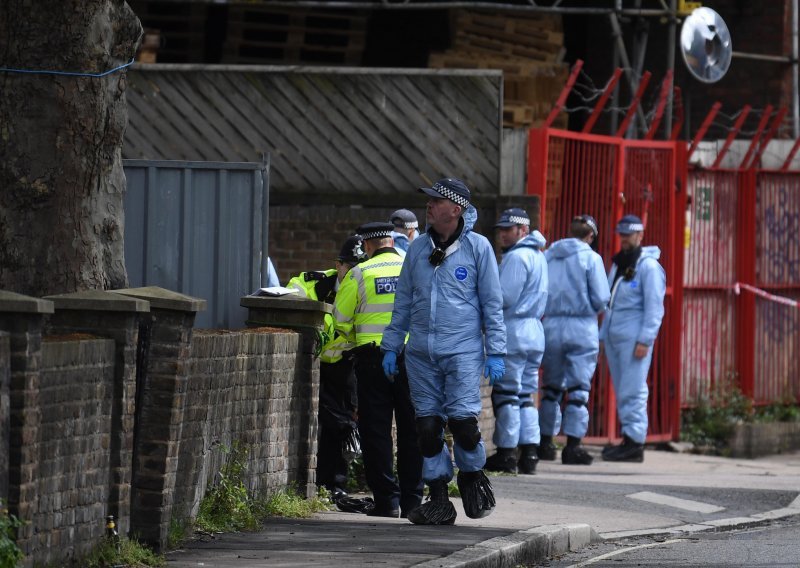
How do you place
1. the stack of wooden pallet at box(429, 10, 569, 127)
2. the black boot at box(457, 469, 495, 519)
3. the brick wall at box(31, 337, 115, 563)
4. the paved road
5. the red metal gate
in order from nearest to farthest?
the brick wall at box(31, 337, 115, 563) → the paved road → the black boot at box(457, 469, 495, 519) → the red metal gate → the stack of wooden pallet at box(429, 10, 569, 127)

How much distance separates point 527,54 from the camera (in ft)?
62.7

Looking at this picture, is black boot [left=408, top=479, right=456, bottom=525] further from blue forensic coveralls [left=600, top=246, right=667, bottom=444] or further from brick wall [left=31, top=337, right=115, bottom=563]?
blue forensic coveralls [left=600, top=246, right=667, bottom=444]

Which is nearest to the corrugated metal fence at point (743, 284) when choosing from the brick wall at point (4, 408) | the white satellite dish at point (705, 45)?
the white satellite dish at point (705, 45)

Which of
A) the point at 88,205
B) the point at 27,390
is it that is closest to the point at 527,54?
the point at 88,205

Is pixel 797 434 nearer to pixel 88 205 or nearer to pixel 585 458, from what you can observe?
pixel 585 458

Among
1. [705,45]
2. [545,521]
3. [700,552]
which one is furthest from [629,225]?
[700,552]

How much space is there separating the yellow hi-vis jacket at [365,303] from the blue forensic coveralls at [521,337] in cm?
283

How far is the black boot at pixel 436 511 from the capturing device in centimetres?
952

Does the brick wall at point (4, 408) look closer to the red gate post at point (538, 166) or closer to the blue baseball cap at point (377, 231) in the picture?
the blue baseball cap at point (377, 231)

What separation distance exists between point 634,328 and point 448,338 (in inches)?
232

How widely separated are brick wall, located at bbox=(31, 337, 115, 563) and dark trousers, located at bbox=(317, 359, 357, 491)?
3.12 metres

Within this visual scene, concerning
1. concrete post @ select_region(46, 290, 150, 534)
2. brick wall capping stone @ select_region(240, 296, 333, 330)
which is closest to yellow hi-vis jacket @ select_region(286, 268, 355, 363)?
brick wall capping stone @ select_region(240, 296, 333, 330)

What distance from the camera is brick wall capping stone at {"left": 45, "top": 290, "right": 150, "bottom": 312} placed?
737 centimetres

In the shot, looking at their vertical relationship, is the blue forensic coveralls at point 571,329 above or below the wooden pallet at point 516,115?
below
